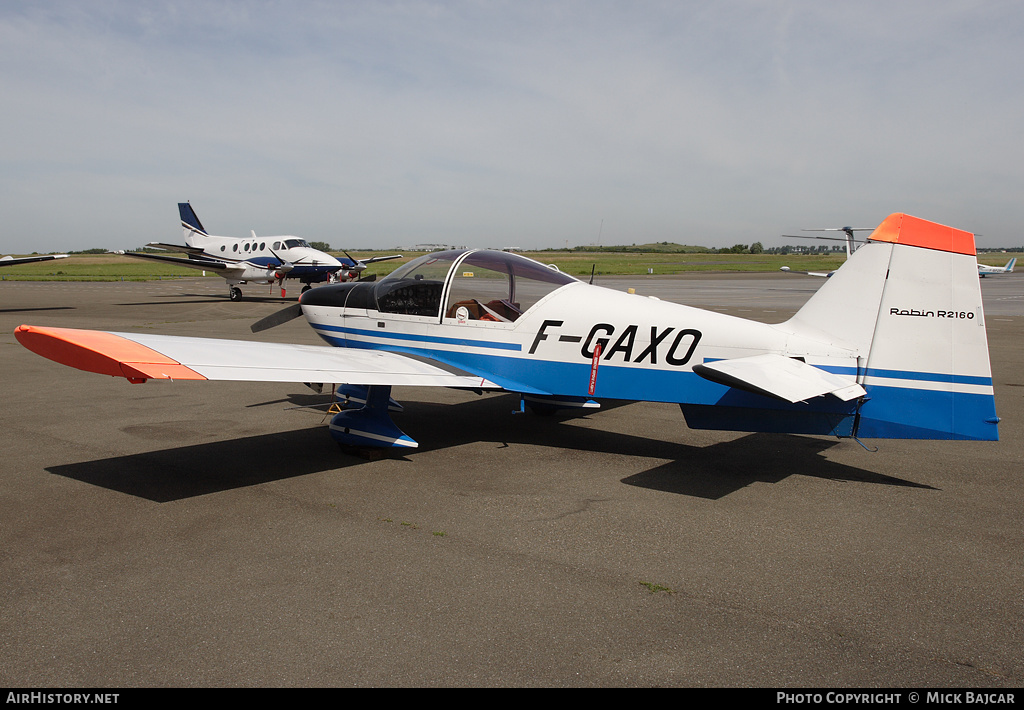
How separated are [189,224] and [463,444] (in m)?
30.4

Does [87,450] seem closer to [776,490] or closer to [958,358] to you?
[776,490]

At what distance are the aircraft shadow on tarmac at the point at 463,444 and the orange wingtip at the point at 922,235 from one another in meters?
2.01

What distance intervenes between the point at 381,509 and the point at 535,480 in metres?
1.38

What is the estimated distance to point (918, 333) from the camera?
4.97m

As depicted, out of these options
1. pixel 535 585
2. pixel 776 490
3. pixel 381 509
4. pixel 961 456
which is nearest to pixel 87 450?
pixel 381 509

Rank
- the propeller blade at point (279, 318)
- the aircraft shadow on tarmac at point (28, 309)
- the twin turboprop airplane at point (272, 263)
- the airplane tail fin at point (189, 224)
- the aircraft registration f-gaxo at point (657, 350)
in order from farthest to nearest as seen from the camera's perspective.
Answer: the airplane tail fin at point (189, 224)
the twin turboprop airplane at point (272, 263)
the aircraft shadow on tarmac at point (28, 309)
the propeller blade at point (279, 318)
the aircraft registration f-gaxo at point (657, 350)

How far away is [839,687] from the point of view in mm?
2764

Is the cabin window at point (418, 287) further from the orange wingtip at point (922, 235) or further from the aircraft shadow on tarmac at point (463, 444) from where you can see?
the orange wingtip at point (922, 235)

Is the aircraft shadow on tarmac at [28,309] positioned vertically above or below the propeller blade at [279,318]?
below

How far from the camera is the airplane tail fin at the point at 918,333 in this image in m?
4.82

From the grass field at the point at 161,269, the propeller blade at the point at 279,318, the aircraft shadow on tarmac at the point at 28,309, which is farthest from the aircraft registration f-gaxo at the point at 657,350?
the aircraft shadow on tarmac at the point at 28,309

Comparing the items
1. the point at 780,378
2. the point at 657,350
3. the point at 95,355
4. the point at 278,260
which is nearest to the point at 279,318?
the point at 95,355

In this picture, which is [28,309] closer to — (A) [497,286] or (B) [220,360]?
(B) [220,360]

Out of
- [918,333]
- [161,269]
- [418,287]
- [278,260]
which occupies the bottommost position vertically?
[918,333]
